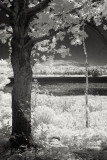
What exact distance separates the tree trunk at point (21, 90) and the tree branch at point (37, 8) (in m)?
0.97

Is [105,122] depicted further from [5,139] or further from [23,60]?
[23,60]

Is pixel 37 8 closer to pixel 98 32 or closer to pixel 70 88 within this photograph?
pixel 98 32

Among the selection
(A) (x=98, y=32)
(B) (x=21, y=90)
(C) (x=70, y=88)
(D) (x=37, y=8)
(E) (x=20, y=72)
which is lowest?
(B) (x=21, y=90)

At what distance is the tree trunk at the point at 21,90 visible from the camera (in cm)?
877

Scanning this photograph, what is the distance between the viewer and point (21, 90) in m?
8.85

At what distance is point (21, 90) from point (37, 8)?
8.04ft

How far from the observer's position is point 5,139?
9898 millimetres

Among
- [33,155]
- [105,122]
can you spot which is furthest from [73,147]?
[105,122]

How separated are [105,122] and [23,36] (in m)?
10.3

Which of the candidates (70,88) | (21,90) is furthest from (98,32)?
(70,88)

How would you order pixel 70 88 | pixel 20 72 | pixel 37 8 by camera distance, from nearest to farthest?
pixel 37 8
pixel 20 72
pixel 70 88

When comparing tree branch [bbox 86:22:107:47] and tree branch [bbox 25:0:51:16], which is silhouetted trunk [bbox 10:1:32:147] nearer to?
tree branch [bbox 25:0:51:16]

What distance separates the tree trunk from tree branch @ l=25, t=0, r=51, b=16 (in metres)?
0.97

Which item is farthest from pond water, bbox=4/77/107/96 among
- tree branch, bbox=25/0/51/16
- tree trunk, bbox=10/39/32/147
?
tree branch, bbox=25/0/51/16
